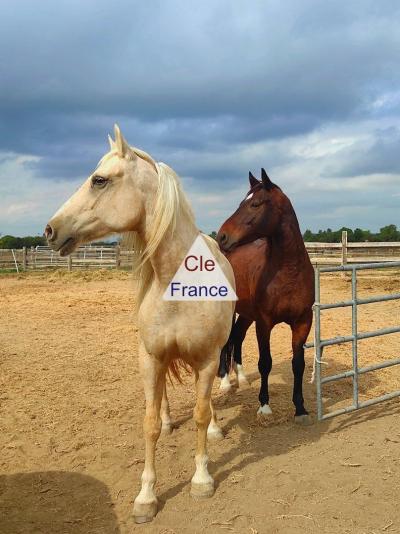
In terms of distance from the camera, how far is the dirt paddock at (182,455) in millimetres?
2650

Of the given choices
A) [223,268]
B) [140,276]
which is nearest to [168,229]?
[140,276]

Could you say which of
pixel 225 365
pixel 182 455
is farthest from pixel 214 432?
pixel 225 365

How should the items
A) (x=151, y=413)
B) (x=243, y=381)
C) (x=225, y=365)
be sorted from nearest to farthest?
(x=151, y=413) → (x=225, y=365) → (x=243, y=381)

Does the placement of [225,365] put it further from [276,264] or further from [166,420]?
[276,264]

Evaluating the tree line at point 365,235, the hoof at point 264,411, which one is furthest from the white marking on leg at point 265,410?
the tree line at point 365,235

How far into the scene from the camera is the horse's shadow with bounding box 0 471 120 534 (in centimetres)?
264

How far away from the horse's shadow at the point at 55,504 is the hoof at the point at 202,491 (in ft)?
1.64

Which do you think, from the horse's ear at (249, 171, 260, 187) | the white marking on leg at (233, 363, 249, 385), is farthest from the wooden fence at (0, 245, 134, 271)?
the horse's ear at (249, 171, 260, 187)

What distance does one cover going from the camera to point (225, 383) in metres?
4.99

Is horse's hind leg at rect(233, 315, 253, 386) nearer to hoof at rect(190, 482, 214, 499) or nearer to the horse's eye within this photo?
hoof at rect(190, 482, 214, 499)

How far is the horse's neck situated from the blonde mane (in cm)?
132

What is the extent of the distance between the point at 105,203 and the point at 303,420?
8.54 ft

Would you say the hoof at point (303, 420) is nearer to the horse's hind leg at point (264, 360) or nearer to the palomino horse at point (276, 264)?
the palomino horse at point (276, 264)

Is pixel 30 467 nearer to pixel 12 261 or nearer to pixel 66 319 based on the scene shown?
pixel 66 319
